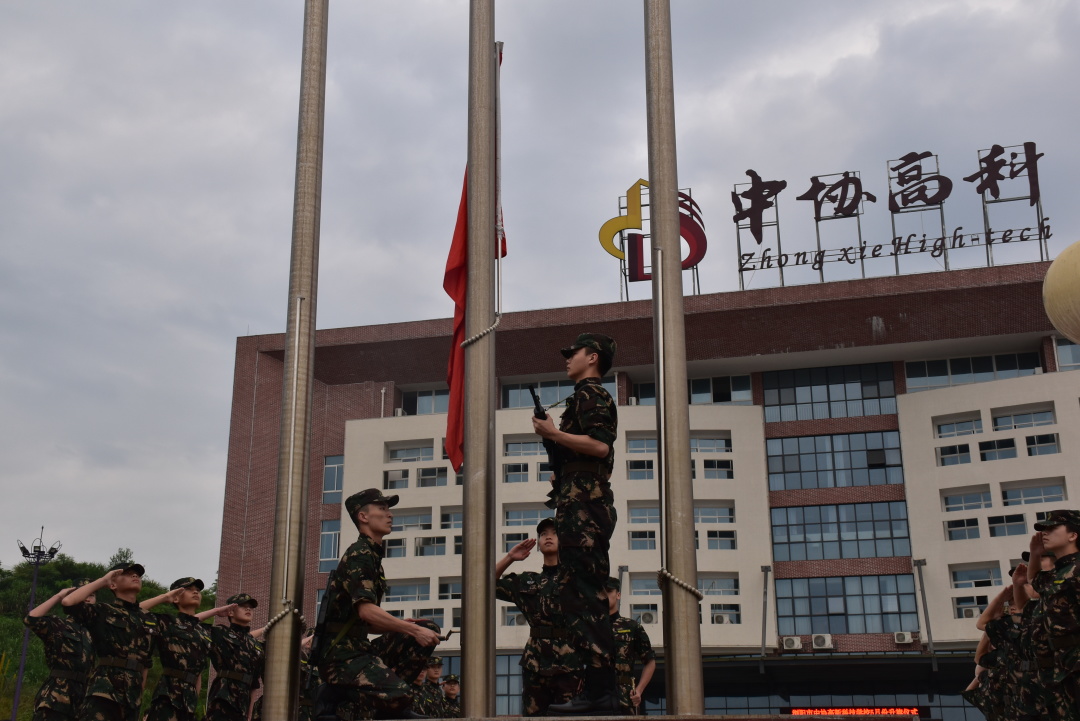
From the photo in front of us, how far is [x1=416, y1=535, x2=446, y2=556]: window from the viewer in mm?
34469

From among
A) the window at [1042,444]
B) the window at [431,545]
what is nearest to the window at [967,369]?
the window at [1042,444]

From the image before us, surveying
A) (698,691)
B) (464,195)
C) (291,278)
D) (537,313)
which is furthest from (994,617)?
(537,313)

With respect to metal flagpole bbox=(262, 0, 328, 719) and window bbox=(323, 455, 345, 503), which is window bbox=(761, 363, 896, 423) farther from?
metal flagpole bbox=(262, 0, 328, 719)

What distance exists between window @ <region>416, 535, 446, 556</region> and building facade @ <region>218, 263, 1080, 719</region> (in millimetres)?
93

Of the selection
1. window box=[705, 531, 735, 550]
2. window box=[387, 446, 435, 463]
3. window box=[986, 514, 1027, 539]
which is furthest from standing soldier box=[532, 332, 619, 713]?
window box=[387, 446, 435, 463]

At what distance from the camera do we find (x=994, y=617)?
8.47 m

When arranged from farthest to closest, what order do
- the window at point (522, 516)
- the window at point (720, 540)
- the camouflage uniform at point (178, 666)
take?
the window at point (522, 516) → the window at point (720, 540) → the camouflage uniform at point (178, 666)

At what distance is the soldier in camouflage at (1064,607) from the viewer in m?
6.12

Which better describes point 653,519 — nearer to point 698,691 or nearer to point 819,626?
point 819,626

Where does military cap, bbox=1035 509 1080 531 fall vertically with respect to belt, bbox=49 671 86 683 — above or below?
above

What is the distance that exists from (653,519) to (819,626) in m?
5.80

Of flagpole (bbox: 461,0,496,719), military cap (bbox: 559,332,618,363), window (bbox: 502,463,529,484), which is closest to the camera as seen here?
flagpole (bbox: 461,0,496,719)

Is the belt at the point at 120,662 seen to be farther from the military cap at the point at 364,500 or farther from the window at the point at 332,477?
the window at the point at 332,477

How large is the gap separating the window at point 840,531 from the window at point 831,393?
117 inches
